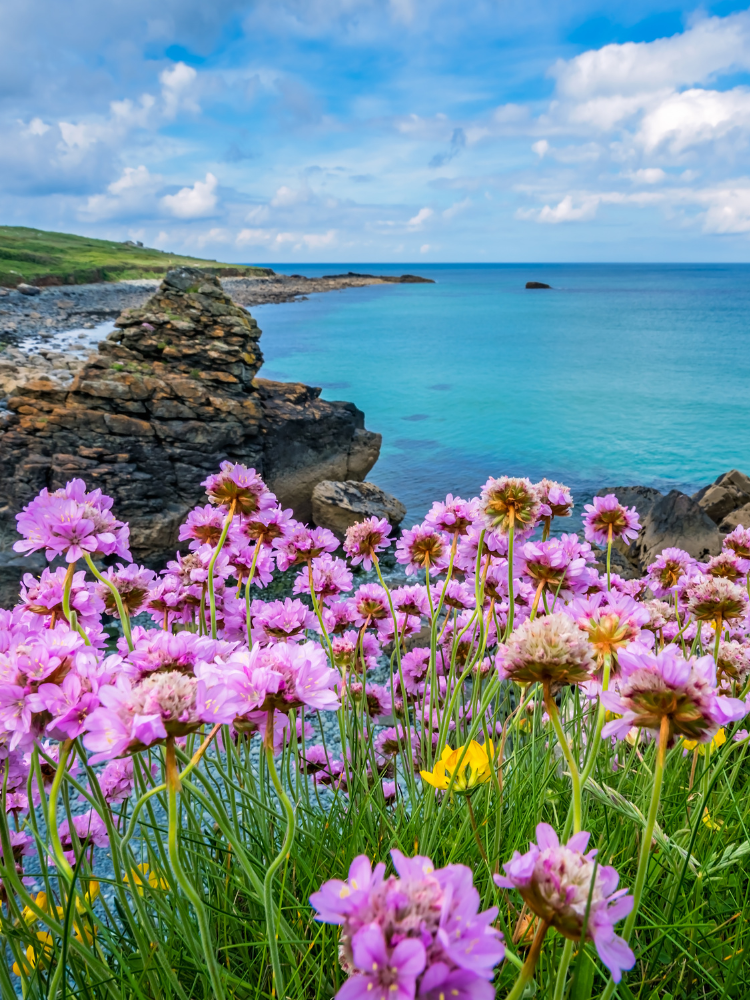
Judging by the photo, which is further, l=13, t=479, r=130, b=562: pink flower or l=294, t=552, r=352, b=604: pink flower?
l=294, t=552, r=352, b=604: pink flower

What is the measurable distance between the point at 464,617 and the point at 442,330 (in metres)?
45.7

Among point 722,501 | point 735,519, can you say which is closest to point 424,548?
point 735,519

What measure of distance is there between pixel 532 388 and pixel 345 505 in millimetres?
20211

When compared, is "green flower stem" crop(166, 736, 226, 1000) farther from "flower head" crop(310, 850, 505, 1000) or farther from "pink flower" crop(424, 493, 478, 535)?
"pink flower" crop(424, 493, 478, 535)

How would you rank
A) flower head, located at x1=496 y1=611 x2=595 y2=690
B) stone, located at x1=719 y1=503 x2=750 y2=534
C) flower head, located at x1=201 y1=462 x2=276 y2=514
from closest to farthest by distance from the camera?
flower head, located at x1=496 y1=611 x2=595 y2=690, flower head, located at x1=201 y1=462 x2=276 y2=514, stone, located at x1=719 y1=503 x2=750 y2=534

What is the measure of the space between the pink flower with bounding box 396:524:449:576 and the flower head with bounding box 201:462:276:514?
0.65 metres

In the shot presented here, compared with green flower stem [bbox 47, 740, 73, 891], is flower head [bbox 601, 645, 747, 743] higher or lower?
higher

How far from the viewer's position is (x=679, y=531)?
922cm

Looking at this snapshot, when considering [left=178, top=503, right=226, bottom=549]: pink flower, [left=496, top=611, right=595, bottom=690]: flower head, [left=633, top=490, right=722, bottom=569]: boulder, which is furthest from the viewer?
[left=633, top=490, right=722, bottom=569]: boulder

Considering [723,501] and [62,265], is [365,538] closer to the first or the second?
[723,501]

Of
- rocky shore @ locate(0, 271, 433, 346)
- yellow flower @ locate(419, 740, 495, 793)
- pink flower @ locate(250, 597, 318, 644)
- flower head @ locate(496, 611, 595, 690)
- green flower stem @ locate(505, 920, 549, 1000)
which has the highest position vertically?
rocky shore @ locate(0, 271, 433, 346)

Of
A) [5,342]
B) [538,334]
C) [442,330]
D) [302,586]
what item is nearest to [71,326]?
[5,342]

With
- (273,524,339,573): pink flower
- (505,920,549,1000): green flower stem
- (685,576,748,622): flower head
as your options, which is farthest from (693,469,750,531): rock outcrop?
(505,920,549,1000): green flower stem

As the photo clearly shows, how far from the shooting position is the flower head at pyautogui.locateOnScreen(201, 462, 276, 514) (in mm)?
2148
